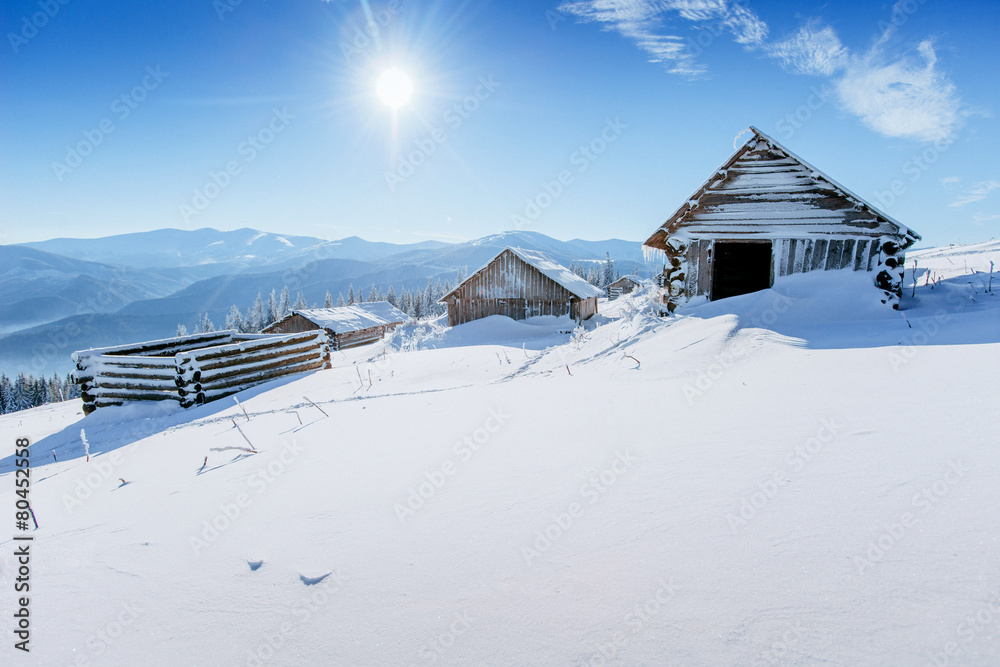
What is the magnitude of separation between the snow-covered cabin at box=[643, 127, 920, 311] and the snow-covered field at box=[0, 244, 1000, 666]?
529 cm

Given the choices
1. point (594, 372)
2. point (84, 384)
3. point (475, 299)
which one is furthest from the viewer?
point (475, 299)

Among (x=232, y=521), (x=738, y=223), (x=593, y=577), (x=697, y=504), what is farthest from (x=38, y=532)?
(x=738, y=223)

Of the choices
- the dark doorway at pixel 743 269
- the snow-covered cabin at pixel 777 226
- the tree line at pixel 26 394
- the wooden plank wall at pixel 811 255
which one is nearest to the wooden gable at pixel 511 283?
the dark doorway at pixel 743 269

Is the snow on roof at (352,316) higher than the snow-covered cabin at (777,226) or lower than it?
lower

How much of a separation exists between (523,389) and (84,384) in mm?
11136

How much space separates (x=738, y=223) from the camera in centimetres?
1034

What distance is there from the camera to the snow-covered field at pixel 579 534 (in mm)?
1517

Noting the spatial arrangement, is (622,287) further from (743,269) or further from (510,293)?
(743,269)

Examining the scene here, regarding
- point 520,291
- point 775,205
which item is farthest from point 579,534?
point 520,291

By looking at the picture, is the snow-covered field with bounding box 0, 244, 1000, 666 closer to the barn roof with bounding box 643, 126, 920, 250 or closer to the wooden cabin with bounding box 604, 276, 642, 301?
the barn roof with bounding box 643, 126, 920, 250

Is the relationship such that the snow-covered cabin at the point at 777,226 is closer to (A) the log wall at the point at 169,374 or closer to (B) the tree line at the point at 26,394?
(A) the log wall at the point at 169,374

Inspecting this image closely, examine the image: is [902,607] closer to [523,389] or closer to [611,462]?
[611,462]

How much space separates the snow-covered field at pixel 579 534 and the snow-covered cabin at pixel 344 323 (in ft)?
102

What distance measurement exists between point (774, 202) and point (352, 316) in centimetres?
3597
